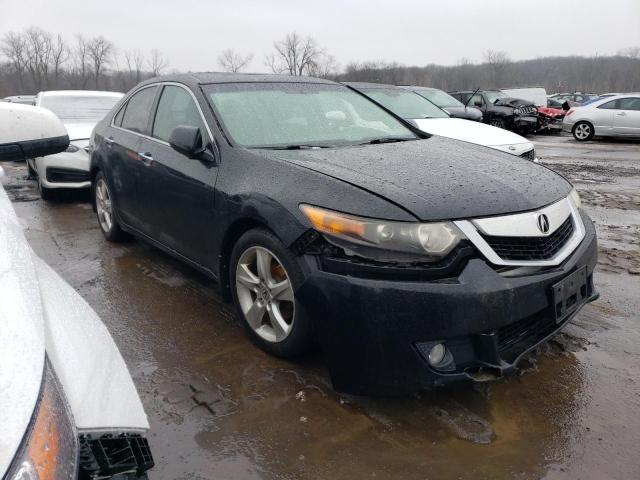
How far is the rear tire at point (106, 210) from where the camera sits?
4839mm

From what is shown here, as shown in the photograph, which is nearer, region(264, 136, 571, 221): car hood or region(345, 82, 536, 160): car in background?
region(264, 136, 571, 221): car hood

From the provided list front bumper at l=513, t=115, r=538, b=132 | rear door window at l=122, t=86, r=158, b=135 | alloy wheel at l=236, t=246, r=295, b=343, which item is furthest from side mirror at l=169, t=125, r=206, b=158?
front bumper at l=513, t=115, r=538, b=132

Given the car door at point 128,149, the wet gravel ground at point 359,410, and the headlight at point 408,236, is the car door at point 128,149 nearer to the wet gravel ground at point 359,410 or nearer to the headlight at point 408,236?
the wet gravel ground at point 359,410

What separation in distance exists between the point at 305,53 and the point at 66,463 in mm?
76297

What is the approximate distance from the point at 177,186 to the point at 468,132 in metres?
4.54

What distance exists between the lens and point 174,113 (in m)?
3.76

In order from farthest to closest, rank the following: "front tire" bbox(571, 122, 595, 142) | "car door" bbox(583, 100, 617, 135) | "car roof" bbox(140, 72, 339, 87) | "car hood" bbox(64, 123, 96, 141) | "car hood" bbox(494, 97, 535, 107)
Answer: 1. "car hood" bbox(494, 97, 535, 107)
2. "front tire" bbox(571, 122, 595, 142)
3. "car door" bbox(583, 100, 617, 135)
4. "car hood" bbox(64, 123, 96, 141)
5. "car roof" bbox(140, 72, 339, 87)

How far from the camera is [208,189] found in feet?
10.1

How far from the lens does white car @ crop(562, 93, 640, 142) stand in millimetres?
15164

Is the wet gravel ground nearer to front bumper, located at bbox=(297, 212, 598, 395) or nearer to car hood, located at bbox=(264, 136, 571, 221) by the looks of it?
front bumper, located at bbox=(297, 212, 598, 395)

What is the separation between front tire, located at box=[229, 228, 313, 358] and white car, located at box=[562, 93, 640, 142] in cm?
1579

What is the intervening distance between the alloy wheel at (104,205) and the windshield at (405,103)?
404cm

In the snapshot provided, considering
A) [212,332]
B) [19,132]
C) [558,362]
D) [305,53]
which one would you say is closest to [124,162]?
[212,332]

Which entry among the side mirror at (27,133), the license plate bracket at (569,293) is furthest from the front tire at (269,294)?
the license plate bracket at (569,293)
